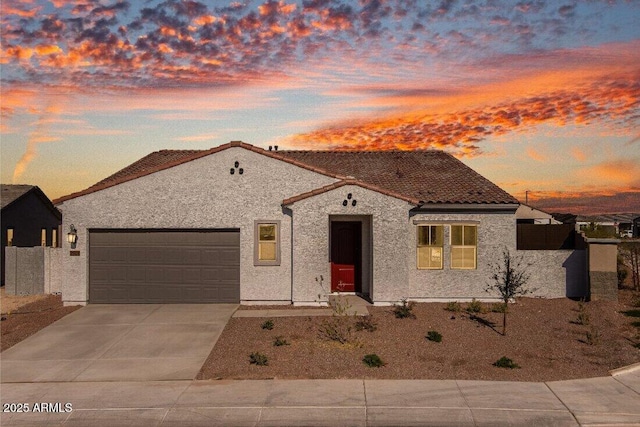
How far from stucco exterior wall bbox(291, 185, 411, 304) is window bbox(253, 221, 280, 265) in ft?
2.34

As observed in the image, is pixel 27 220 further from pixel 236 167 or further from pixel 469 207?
pixel 469 207

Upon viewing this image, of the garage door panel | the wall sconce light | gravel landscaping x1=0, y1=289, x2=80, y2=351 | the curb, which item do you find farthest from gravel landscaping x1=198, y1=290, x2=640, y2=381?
the wall sconce light

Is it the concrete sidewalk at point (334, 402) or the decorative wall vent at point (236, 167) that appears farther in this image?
the decorative wall vent at point (236, 167)

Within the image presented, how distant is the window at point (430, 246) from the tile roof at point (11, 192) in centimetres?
1890

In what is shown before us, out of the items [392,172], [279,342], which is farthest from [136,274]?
[392,172]

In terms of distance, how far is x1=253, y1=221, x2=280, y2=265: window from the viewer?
53.9ft

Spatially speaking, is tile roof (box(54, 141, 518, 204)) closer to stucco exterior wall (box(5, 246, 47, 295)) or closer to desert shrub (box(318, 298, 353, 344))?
stucco exterior wall (box(5, 246, 47, 295))

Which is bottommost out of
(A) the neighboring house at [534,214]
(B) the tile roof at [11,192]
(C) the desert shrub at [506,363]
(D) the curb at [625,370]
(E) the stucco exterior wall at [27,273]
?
(D) the curb at [625,370]

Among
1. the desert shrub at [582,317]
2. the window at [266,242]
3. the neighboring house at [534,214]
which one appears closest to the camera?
the desert shrub at [582,317]

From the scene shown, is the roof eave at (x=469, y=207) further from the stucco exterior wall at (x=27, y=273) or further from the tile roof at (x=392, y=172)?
the stucco exterior wall at (x=27, y=273)

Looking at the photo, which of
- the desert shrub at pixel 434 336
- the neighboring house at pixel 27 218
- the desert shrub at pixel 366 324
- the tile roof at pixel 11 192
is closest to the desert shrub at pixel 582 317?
the desert shrub at pixel 434 336

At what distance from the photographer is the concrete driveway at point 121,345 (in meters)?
11.1

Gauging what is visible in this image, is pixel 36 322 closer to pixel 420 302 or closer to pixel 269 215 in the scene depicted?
pixel 269 215

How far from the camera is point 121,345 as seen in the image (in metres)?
12.9
